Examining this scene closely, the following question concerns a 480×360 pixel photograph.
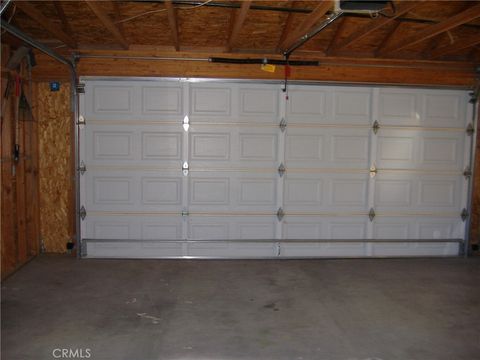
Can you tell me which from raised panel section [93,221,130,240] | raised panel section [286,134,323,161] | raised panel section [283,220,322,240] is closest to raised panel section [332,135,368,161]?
raised panel section [286,134,323,161]

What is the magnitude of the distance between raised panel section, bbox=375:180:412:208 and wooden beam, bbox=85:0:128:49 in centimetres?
419

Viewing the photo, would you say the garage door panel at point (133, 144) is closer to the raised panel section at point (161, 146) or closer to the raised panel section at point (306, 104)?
the raised panel section at point (161, 146)

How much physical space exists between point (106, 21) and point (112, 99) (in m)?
1.43

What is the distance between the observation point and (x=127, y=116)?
5.55 m

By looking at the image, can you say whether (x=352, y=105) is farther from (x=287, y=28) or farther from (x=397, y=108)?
(x=287, y=28)

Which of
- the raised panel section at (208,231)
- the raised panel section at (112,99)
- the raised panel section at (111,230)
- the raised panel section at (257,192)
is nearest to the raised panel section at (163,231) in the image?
the raised panel section at (208,231)

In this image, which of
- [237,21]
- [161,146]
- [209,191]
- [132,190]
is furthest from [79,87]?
[237,21]

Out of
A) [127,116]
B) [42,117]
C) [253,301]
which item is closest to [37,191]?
[42,117]

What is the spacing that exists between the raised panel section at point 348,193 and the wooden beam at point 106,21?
3595mm

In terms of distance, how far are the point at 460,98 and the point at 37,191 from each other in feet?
21.5

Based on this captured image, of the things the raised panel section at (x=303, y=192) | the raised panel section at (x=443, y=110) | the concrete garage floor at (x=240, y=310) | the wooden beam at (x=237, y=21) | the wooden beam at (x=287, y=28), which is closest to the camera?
the concrete garage floor at (x=240, y=310)

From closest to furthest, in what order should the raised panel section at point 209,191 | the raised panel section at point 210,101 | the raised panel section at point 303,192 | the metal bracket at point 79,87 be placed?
1. the metal bracket at point 79,87
2. the raised panel section at point 210,101
3. the raised panel section at point 209,191
4. the raised panel section at point 303,192

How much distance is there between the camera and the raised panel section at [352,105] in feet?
18.9

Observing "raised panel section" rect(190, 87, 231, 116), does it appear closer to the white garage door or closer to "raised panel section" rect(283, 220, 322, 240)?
the white garage door
